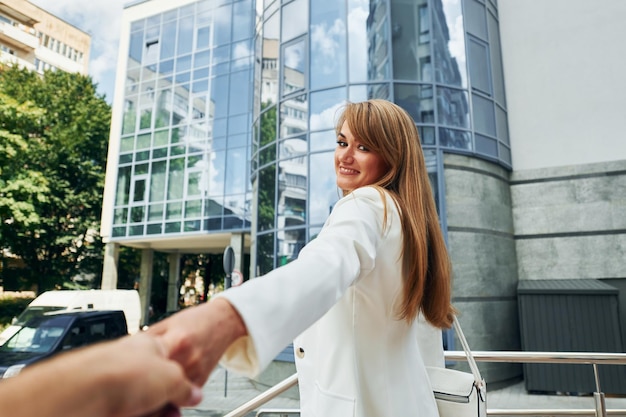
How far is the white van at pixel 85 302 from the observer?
578 inches

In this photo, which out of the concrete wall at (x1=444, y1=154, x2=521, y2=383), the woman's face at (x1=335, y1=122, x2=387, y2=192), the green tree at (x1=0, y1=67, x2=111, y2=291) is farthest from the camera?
the green tree at (x1=0, y1=67, x2=111, y2=291)

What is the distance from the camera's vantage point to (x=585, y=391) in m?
7.71

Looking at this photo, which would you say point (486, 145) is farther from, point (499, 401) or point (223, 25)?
point (223, 25)

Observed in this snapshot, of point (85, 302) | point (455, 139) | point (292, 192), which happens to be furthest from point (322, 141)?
point (85, 302)

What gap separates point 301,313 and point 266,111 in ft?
35.9

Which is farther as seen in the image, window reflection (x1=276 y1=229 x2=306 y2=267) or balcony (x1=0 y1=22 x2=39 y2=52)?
balcony (x1=0 y1=22 x2=39 y2=52)

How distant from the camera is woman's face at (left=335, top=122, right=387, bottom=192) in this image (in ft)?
4.15

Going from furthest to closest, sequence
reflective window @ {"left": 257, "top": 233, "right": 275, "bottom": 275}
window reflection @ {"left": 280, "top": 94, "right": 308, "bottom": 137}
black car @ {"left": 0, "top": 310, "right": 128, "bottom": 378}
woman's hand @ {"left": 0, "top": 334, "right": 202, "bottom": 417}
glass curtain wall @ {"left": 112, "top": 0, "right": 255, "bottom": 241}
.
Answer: glass curtain wall @ {"left": 112, "top": 0, "right": 255, "bottom": 241} < reflective window @ {"left": 257, "top": 233, "right": 275, "bottom": 275} < window reflection @ {"left": 280, "top": 94, "right": 308, "bottom": 137} < black car @ {"left": 0, "top": 310, "right": 128, "bottom": 378} < woman's hand @ {"left": 0, "top": 334, "right": 202, "bottom": 417}

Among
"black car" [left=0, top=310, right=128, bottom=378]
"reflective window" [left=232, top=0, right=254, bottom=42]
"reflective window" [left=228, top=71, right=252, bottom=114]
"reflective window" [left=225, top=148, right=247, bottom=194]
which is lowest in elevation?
"black car" [left=0, top=310, right=128, bottom=378]

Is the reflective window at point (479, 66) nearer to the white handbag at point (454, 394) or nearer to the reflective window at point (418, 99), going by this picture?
the reflective window at point (418, 99)

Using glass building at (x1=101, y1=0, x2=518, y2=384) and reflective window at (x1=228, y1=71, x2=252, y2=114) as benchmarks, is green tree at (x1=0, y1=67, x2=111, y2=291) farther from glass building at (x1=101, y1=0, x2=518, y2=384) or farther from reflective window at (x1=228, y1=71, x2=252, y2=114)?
glass building at (x1=101, y1=0, x2=518, y2=384)

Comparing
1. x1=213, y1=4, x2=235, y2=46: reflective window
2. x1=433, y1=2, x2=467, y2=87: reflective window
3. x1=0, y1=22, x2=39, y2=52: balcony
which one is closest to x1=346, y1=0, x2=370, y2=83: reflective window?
x1=433, y1=2, x2=467, y2=87: reflective window

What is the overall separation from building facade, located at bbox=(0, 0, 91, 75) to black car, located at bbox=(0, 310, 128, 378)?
33.3m

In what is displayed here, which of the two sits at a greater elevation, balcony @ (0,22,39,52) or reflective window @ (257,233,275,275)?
balcony @ (0,22,39,52)
